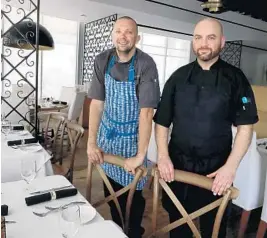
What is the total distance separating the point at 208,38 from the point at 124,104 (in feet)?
1.92

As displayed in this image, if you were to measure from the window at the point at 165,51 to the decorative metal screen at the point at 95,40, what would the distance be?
90.9 inches

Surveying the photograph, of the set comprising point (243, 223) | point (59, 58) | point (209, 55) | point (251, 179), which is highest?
point (59, 58)

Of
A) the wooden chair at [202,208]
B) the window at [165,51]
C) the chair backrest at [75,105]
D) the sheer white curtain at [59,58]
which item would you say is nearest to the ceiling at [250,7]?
the chair backrest at [75,105]

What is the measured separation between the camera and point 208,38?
145 cm

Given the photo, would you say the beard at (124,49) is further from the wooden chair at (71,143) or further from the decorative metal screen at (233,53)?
the decorative metal screen at (233,53)

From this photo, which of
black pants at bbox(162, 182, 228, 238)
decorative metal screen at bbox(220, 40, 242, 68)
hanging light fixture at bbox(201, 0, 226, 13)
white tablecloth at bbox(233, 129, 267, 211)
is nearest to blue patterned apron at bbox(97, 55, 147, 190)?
black pants at bbox(162, 182, 228, 238)

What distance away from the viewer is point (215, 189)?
128 cm

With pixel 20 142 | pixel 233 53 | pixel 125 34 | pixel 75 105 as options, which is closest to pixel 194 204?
pixel 125 34

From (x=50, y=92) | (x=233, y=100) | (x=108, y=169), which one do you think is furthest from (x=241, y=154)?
(x=50, y=92)

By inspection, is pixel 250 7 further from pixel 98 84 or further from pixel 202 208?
pixel 202 208

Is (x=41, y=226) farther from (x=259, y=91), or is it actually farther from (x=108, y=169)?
(x=259, y=91)

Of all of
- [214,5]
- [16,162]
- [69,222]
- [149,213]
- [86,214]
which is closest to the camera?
[69,222]

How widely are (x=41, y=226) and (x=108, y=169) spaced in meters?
0.80

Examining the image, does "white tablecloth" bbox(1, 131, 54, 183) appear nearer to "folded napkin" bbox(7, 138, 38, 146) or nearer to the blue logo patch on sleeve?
"folded napkin" bbox(7, 138, 38, 146)
